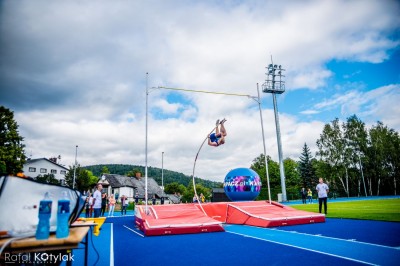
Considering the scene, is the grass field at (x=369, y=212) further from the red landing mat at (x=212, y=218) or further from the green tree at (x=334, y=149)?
the green tree at (x=334, y=149)

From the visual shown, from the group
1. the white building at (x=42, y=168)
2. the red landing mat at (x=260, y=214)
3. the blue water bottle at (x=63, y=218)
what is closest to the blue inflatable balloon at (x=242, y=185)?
the red landing mat at (x=260, y=214)

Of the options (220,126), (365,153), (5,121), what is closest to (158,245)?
(220,126)

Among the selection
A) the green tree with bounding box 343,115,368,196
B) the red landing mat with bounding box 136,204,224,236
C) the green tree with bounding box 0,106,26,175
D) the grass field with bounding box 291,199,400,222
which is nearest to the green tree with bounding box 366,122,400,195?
the green tree with bounding box 343,115,368,196

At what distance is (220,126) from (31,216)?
12725mm

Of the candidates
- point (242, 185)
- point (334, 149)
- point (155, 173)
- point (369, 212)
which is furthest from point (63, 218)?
point (155, 173)

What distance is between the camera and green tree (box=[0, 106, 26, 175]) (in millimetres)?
31031

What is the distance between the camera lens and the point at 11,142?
32.7 meters

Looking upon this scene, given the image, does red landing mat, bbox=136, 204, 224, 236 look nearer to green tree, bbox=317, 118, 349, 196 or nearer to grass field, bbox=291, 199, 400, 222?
grass field, bbox=291, 199, 400, 222

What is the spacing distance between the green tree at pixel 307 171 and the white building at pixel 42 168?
58.3 m

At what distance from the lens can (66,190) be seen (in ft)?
9.37

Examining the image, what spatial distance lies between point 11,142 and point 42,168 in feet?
119

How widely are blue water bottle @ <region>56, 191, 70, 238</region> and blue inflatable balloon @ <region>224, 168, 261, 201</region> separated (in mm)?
13322

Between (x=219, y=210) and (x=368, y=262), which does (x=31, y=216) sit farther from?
(x=219, y=210)

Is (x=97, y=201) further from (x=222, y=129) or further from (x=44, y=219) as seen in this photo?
(x=44, y=219)
